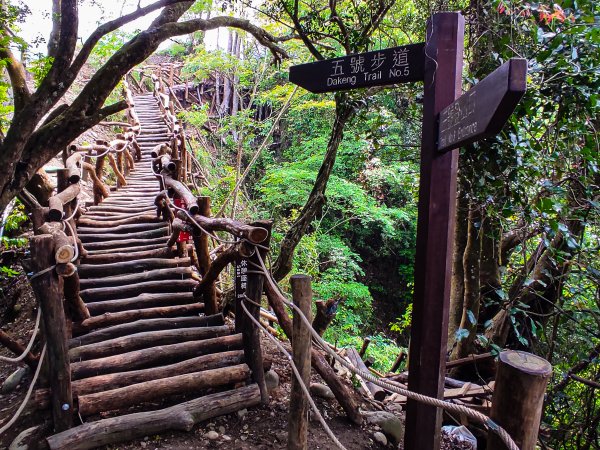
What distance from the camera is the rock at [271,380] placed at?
134 inches

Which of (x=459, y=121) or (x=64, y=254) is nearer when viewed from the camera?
(x=459, y=121)

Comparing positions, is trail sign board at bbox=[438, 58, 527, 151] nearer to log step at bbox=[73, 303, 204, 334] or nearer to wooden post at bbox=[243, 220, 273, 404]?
wooden post at bbox=[243, 220, 273, 404]

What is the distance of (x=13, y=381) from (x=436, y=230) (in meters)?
3.80

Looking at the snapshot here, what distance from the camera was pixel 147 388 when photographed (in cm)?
293

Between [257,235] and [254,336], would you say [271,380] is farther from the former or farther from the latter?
[257,235]

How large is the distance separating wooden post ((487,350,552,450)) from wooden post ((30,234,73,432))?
8.45 ft

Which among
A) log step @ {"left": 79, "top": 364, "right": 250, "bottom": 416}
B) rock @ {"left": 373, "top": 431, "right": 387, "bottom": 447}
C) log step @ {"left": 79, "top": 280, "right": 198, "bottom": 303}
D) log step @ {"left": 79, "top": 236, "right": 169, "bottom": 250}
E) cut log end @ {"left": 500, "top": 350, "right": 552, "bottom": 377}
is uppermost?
cut log end @ {"left": 500, "top": 350, "right": 552, "bottom": 377}

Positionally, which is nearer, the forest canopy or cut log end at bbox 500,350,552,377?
cut log end at bbox 500,350,552,377

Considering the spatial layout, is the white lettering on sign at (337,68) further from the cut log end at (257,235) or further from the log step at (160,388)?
the log step at (160,388)

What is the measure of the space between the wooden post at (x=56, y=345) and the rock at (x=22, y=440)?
0.48ft

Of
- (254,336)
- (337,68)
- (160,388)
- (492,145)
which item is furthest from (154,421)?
(492,145)

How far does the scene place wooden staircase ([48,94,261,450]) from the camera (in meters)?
2.72

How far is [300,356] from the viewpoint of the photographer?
217cm

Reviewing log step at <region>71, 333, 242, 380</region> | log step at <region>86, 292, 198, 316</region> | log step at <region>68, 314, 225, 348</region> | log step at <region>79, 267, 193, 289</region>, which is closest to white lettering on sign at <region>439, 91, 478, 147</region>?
log step at <region>71, 333, 242, 380</region>
